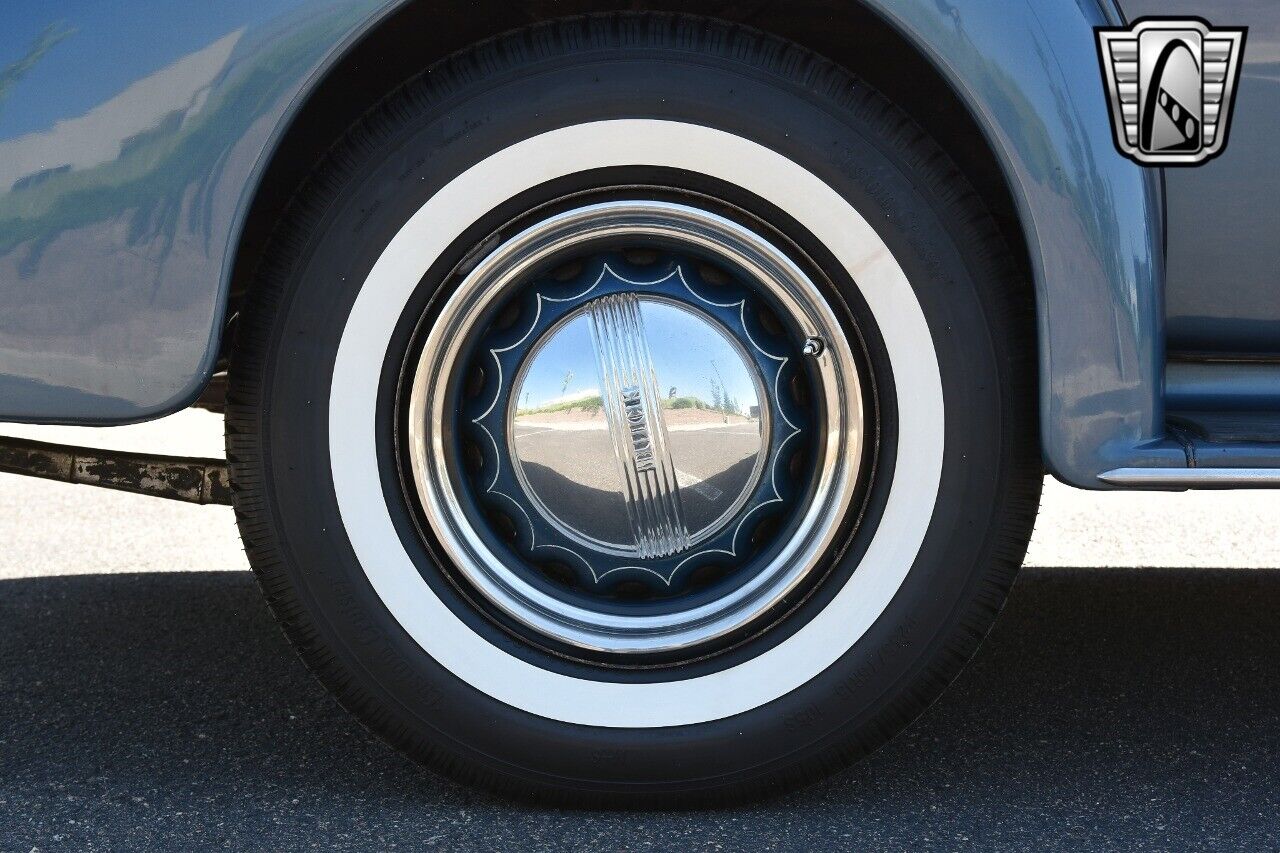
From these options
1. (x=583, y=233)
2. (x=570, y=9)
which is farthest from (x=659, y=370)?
(x=570, y=9)

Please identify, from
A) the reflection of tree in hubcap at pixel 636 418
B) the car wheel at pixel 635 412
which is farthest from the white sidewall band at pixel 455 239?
the reflection of tree in hubcap at pixel 636 418

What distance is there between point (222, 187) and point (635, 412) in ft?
1.75

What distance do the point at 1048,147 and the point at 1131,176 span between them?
0.10 meters

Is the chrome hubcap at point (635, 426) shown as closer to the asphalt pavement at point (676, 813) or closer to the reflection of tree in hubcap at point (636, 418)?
the reflection of tree in hubcap at point (636, 418)

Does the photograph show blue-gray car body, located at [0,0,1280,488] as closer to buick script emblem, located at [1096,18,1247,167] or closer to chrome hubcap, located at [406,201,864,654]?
buick script emblem, located at [1096,18,1247,167]

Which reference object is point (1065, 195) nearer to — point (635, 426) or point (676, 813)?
point (635, 426)

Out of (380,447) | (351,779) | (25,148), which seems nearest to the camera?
(25,148)

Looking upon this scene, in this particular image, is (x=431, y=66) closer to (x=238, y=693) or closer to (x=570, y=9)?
(x=570, y=9)

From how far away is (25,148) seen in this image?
4.50 feet

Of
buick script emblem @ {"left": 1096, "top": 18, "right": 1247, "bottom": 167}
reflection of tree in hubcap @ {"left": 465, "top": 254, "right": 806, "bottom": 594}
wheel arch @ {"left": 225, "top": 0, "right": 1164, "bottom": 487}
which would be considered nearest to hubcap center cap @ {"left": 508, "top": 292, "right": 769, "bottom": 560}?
reflection of tree in hubcap @ {"left": 465, "top": 254, "right": 806, "bottom": 594}

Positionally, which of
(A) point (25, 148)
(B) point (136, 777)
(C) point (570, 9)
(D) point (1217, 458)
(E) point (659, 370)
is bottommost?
(B) point (136, 777)

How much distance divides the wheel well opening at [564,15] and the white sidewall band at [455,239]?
165 millimetres

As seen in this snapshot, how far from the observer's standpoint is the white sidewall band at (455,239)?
146 centimetres

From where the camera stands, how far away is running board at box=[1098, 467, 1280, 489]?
1.41 meters
